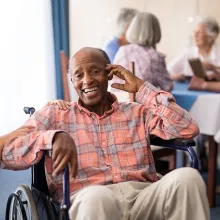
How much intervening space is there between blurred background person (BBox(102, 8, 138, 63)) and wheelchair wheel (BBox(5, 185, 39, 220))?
74.2 inches

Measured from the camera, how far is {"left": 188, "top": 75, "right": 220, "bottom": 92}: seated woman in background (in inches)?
108

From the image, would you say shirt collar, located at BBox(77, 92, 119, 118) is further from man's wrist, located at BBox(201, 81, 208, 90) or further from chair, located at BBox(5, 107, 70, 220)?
man's wrist, located at BBox(201, 81, 208, 90)

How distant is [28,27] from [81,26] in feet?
2.12

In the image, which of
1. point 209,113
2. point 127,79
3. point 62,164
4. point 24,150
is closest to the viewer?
point 62,164

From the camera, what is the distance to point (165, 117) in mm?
1721

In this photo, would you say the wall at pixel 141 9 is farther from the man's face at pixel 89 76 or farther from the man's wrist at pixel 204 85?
the man's face at pixel 89 76

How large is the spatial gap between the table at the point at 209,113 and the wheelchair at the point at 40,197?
99cm

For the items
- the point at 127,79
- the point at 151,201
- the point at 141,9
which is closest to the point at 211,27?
the point at 141,9

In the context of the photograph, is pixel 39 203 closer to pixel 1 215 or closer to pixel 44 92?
pixel 1 215

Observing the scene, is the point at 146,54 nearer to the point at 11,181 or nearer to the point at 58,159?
the point at 11,181

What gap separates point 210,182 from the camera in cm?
281

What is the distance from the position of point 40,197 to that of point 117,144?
35 cm

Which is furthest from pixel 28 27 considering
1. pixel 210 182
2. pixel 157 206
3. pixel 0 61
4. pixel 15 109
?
pixel 157 206

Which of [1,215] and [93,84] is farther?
[1,215]
